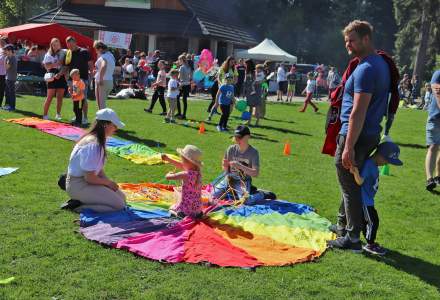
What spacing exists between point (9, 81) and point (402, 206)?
10.5 meters

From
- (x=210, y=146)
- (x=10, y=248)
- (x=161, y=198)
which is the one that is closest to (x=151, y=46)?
(x=210, y=146)

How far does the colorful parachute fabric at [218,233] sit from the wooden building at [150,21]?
1010 inches

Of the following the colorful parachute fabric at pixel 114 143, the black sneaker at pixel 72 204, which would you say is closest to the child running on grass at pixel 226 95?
the colorful parachute fabric at pixel 114 143

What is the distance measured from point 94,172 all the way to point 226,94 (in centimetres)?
769

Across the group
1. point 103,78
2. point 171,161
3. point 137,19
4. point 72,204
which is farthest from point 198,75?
point 72,204

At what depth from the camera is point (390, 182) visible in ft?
30.3

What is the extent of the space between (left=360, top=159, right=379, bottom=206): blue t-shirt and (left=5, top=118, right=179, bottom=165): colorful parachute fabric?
14.8 ft

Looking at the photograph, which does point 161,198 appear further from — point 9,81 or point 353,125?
point 9,81

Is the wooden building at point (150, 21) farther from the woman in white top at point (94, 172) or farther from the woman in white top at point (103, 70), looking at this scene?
the woman in white top at point (94, 172)

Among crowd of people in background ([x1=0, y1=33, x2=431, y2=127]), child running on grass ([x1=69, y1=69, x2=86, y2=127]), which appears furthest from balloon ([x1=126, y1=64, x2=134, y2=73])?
child running on grass ([x1=69, y1=69, x2=86, y2=127])

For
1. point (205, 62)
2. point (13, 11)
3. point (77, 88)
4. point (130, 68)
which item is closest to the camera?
point (77, 88)

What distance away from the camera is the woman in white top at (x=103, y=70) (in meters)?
11.7

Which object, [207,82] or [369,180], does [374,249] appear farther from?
[207,82]

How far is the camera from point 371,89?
15.9 ft
